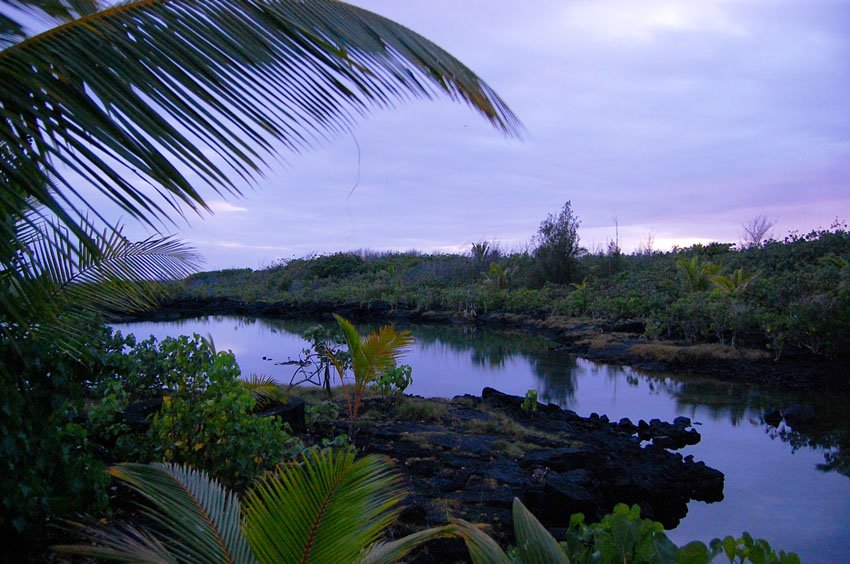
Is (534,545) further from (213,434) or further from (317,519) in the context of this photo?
(213,434)

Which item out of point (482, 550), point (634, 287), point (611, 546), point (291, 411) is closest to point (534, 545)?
point (482, 550)

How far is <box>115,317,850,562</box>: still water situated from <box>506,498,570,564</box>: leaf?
377 centimetres

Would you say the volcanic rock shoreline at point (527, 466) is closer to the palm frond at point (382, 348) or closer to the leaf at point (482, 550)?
the palm frond at point (382, 348)

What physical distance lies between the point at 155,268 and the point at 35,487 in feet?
7.75

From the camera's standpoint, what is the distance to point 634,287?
21.7 metres

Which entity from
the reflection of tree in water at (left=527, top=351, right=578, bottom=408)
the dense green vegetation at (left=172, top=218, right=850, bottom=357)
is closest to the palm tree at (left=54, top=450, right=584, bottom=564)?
the dense green vegetation at (left=172, top=218, right=850, bottom=357)

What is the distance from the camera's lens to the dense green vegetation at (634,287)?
515 inches

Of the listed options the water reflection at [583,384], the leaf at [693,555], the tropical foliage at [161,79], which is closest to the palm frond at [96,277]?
the tropical foliage at [161,79]

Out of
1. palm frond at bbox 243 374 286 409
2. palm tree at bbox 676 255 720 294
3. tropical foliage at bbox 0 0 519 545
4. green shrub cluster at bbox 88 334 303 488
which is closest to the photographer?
tropical foliage at bbox 0 0 519 545

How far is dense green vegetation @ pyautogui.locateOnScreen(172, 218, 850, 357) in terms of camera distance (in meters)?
13.1

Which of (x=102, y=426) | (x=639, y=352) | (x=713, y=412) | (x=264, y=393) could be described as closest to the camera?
(x=102, y=426)

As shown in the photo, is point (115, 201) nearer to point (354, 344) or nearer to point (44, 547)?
point (44, 547)

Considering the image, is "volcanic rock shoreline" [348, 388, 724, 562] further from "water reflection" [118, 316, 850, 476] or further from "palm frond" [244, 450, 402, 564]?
"palm frond" [244, 450, 402, 564]

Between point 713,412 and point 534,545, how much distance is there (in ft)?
27.6
